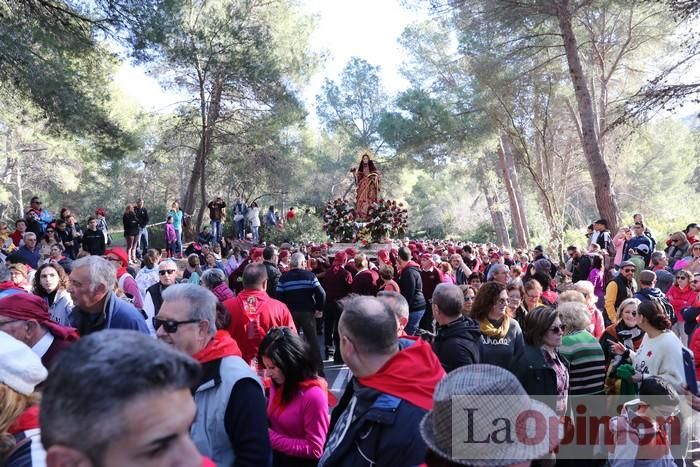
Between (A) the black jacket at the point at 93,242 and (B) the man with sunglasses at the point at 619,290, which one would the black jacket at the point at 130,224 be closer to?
(A) the black jacket at the point at 93,242

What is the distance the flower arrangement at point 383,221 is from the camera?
15.9 meters

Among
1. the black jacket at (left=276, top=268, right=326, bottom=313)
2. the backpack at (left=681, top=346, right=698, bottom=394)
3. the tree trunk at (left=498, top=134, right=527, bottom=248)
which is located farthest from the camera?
the tree trunk at (left=498, top=134, right=527, bottom=248)

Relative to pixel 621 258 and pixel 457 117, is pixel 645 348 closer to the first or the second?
pixel 621 258

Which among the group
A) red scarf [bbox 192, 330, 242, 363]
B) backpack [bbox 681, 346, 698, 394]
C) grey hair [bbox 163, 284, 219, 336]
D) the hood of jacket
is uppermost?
grey hair [bbox 163, 284, 219, 336]

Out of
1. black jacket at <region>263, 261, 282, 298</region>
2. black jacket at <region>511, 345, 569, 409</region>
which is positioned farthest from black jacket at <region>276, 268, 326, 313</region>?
black jacket at <region>511, 345, 569, 409</region>

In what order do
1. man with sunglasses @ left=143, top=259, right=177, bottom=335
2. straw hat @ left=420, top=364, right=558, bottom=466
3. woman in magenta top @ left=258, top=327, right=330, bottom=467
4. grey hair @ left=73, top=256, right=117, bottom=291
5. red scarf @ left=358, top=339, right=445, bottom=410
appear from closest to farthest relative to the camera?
straw hat @ left=420, top=364, right=558, bottom=466 → red scarf @ left=358, top=339, right=445, bottom=410 → woman in magenta top @ left=258, top=327, right=330, bottom=467 → grey hair @ left=73, top=256, right=117, bottom=291 → man with sunglasses @ left=143, top=259, right=177, bottom=335

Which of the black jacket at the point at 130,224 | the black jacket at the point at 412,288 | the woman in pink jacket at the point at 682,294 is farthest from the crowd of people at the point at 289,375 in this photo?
the black jacket at the point at 130,224

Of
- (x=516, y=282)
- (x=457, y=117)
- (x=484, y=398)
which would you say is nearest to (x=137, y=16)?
(x=516, y=282)

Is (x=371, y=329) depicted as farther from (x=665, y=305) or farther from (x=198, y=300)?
(x=665, y=305)

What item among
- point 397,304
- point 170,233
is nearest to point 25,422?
point 397,304

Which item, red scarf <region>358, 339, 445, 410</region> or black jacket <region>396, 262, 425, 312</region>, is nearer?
red scarf <region>358, 339, 445, 410</region>

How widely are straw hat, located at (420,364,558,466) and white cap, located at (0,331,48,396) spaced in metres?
1.39

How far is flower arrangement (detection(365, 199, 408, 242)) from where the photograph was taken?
1588 centimetres

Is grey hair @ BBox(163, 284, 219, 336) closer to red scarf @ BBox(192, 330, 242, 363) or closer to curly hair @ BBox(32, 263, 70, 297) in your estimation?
red scarf @ BBox(192, 330, 242, 363)
